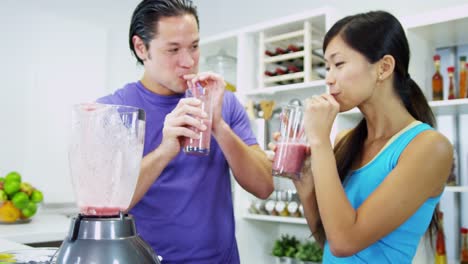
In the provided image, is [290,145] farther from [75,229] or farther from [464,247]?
[464,247]

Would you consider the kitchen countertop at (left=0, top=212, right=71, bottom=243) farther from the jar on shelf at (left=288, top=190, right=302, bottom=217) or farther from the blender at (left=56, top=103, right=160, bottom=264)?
the blender at (left=56, top=103, right=160, bottom=264)

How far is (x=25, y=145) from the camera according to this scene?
Answer: 279 cm

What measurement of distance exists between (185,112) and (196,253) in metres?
0.45

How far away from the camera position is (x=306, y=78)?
251 cm

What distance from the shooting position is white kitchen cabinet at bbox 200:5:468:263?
215 cm

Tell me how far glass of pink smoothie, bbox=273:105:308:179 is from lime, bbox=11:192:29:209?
64.5 inches

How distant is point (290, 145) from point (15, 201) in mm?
1699

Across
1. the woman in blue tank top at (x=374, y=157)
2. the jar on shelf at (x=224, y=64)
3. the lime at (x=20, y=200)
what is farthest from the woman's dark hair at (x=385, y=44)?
the jar on shelf at (x=224, y=64)

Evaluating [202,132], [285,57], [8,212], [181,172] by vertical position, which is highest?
[285,57]

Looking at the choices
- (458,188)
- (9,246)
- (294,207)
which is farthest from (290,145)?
(294,207)

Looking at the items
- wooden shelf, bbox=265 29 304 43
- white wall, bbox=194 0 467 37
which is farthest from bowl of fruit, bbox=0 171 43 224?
white wall, bbox=194 0 467 37

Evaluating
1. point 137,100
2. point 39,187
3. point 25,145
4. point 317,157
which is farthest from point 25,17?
point 317,157

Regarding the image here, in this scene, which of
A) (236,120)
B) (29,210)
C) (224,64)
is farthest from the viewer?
(224,64)

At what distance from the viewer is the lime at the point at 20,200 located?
7.50 ft
